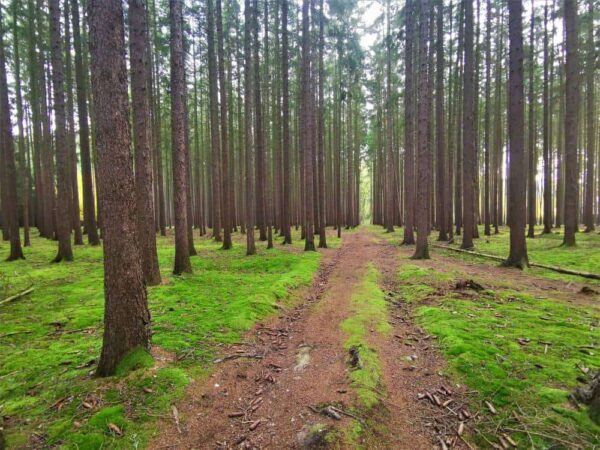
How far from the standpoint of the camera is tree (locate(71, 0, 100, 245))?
1496 centimetres

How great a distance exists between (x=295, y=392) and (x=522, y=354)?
9.90 ft

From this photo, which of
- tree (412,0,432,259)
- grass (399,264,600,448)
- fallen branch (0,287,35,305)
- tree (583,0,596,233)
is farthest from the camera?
tree (583,0,596,233)

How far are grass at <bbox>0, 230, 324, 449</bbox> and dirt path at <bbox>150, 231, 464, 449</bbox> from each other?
1.02 feet

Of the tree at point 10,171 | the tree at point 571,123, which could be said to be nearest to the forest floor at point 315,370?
the tree at point 10,171

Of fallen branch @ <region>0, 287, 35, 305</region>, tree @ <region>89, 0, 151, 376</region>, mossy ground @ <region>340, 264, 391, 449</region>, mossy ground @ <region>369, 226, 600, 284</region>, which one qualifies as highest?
tree @ <region>89, 0, 151, 376</region>

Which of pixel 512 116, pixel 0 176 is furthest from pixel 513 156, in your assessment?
pixel 0 176

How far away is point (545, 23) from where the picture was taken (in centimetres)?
1997

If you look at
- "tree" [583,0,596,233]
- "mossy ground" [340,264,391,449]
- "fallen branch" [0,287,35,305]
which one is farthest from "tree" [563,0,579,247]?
"fallen branch" [0,287,35,305]

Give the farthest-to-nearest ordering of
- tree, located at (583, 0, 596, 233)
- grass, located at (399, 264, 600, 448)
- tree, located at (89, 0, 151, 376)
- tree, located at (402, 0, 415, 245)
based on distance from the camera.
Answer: tree, located at (583, 0, 596, 233) → tree, located at (402, 0, 415, 245) → tree, located at (89, 0, 151, 376) → grass, located at (399, 264, 600, 448)

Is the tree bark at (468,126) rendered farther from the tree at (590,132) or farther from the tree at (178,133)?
the tree at (178,133)

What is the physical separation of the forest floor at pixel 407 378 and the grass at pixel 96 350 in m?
0.33

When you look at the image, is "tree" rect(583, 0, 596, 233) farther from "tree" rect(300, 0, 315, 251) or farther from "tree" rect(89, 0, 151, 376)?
"tree" rect(89, 0, 151, 376)

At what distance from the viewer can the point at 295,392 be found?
399cm

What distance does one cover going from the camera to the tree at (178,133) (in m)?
9.62
